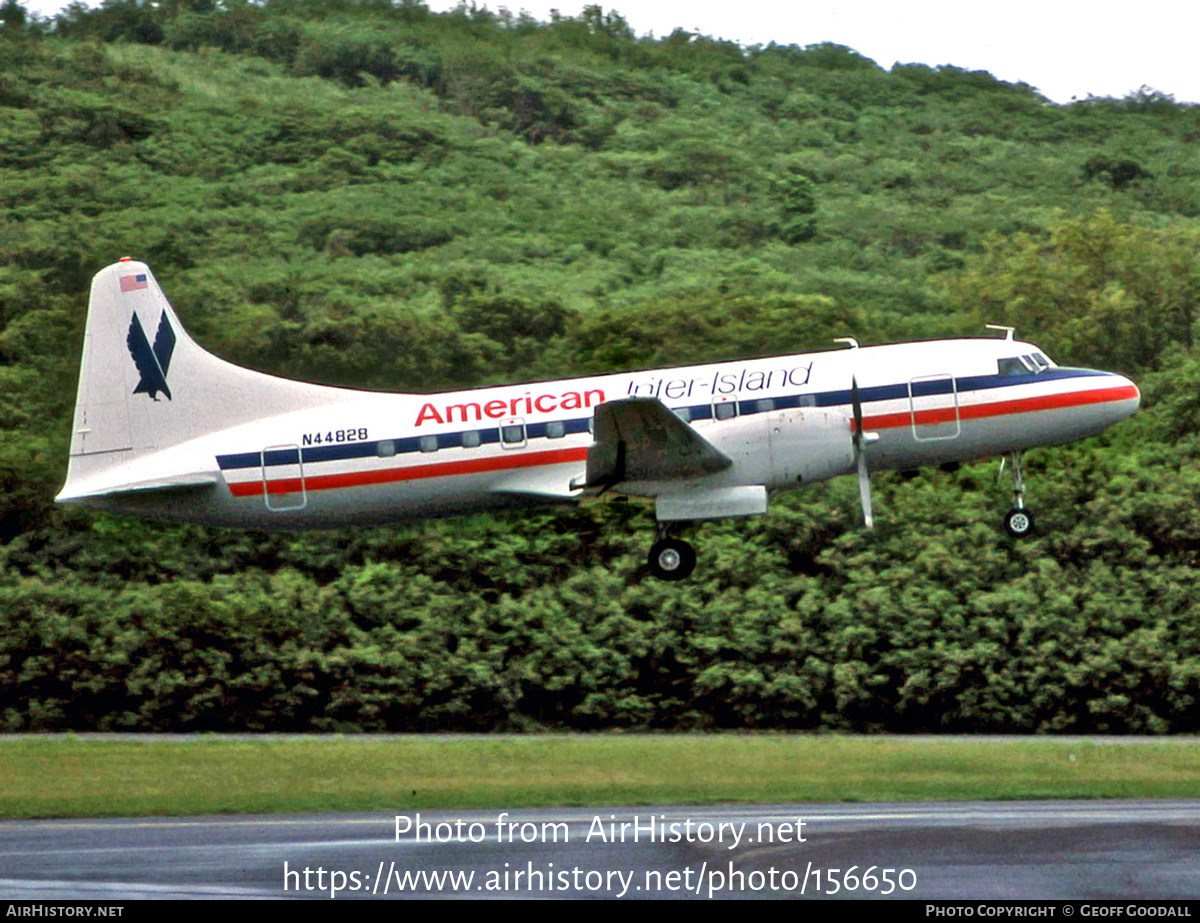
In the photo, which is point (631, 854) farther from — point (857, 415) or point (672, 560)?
point (857, 415)

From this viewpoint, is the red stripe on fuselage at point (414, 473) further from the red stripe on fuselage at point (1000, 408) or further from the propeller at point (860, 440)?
the red stripe on fuselage at point (1000, 408)

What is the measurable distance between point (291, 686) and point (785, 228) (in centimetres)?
4100

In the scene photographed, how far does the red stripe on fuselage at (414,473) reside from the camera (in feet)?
91.7

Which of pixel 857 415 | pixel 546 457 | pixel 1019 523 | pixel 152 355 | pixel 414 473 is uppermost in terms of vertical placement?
pixel 152 355

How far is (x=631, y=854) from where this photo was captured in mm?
21797

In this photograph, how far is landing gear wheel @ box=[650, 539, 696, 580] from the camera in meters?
27.8

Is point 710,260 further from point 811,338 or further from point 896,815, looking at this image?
point 896,815

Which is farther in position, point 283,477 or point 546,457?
point 283,477

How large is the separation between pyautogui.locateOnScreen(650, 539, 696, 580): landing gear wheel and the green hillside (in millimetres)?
10723

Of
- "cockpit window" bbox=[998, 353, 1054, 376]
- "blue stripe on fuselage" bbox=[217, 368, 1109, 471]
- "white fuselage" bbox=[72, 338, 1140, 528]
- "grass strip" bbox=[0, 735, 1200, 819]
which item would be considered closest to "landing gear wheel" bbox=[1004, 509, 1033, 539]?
"white fuselage" bbox=[72, 338, 1140, 528]

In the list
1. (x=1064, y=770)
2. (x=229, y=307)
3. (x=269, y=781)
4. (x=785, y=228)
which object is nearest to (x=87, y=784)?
(x=269, y=781)

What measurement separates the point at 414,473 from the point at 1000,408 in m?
9.81

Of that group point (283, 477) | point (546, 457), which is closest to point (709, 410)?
point (546, 457)

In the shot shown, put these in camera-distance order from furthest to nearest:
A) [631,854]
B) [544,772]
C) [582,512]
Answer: [582,512] < [544,772] < [631,854]
